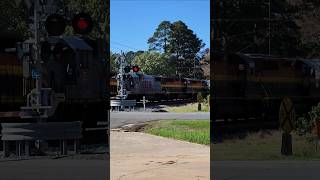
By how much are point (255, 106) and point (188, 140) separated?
4327 millimetres

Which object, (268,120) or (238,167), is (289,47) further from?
(238,167)

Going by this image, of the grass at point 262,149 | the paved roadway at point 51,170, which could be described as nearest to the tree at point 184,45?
the grass at point 262,149

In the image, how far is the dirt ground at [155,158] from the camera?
1123 centimetres

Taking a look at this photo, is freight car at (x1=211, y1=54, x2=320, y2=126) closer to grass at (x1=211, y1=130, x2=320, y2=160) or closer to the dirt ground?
grass at (x1=211, y1=130, x2=320, y2=160)

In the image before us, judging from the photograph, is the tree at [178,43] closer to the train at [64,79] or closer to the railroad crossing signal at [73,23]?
the train at [64,79]

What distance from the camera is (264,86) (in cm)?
1308

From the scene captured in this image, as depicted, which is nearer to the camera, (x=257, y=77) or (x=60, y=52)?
(x=60, y=52)

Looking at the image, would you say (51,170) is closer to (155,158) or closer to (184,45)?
(155,158)

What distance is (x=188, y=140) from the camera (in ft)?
56.6

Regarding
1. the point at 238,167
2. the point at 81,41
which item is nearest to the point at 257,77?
the point at 238,167

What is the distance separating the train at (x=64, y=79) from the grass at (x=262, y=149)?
3.15m

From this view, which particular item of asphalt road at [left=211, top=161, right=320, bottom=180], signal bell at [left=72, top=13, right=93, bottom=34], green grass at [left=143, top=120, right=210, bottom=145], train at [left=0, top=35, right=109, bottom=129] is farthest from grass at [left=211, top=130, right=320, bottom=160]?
signal bell at [left=72, top=13, right=93, bottom=34]

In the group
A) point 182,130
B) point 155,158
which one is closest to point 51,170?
point 155,158

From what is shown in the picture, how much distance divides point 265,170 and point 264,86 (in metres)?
1.92
